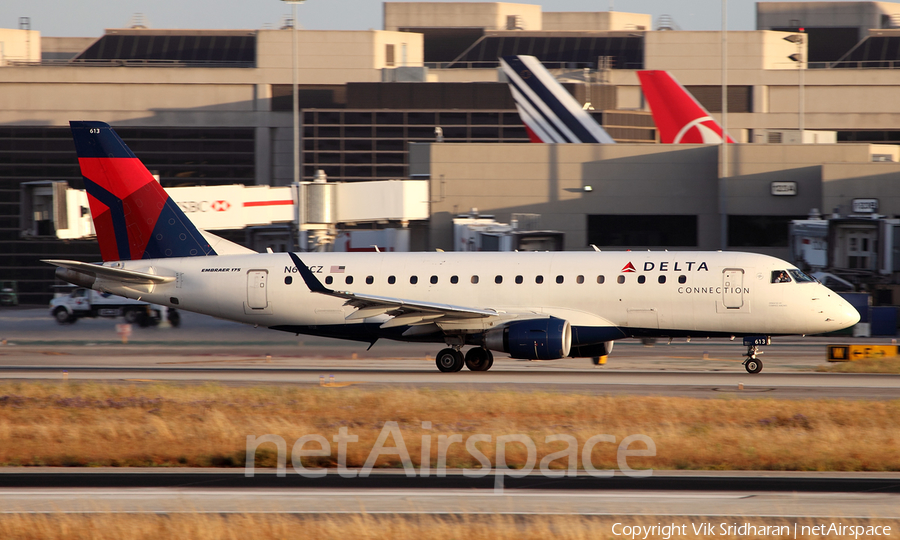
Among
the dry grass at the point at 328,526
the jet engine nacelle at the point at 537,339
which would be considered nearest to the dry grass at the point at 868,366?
the jet engine nacelle at the point at 537,339

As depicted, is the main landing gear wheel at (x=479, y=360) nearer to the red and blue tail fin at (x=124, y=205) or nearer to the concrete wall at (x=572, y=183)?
the red and blue tail fin at (x=124, y=205)

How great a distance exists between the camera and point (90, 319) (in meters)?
51.7

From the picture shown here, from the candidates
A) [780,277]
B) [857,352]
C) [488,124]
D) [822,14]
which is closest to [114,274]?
[780,277]

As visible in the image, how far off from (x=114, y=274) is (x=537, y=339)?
1387cm

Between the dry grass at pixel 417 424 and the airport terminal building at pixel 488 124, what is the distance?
26240 millimetres

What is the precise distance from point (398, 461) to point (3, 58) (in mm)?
94206

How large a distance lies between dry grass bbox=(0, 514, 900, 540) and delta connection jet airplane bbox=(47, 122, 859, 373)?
15563mm

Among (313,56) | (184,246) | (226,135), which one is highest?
(313,56)

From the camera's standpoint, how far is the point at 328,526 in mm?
11680

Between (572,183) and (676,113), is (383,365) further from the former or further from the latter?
(676,113)

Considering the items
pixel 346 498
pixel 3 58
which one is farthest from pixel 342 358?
pixel 3 58

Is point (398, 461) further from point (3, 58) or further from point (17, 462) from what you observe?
point (3, 58)

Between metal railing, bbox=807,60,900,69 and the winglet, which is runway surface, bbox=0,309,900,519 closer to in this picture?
the winglet

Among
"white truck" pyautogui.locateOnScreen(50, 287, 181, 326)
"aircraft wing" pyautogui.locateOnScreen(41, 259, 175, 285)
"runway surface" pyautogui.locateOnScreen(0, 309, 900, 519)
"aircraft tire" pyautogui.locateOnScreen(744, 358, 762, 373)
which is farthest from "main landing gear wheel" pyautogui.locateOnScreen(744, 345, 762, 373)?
"white truck" pyautogui.locateOnScreen(50, 287, 181, 326)
